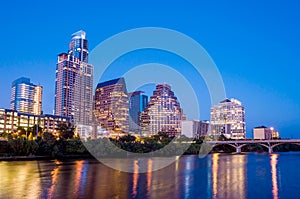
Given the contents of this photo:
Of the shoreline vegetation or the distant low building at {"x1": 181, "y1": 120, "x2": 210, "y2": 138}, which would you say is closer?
the shoreline vegetation

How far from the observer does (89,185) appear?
59.6 ft

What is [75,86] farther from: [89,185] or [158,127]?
[89,185]

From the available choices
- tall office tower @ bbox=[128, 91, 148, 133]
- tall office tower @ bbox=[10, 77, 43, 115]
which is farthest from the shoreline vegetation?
tall office tower @ bbox=[10, 77, 43, 115]

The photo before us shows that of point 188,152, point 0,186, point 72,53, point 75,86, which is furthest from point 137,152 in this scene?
point 72,53

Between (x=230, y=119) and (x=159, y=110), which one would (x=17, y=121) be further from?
(x=230, y=119)

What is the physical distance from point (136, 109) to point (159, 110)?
701 centimetres

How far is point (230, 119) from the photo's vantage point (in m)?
131

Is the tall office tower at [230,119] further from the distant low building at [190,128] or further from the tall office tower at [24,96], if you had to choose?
the tall office tower at [24,96]

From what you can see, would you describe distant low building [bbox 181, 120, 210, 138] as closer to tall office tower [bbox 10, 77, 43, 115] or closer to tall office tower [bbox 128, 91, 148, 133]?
tall office tower [bbox 128, 91, 148, 133]

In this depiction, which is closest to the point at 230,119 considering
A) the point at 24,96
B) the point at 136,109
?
the point at 136,109

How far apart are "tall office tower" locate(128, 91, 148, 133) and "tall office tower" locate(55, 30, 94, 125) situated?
109 ft

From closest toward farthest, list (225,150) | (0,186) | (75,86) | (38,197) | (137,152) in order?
(38,197) < (0,186) < (137,152) < (225,150) < (75,86)

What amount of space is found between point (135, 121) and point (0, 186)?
75.1 metres

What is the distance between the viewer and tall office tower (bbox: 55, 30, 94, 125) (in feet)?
412
